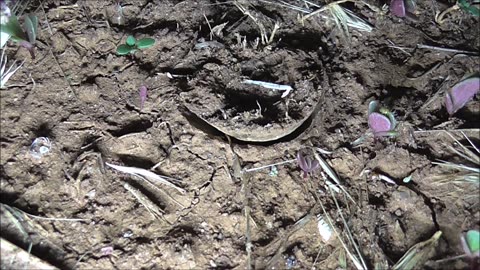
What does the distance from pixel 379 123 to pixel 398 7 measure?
522 mm

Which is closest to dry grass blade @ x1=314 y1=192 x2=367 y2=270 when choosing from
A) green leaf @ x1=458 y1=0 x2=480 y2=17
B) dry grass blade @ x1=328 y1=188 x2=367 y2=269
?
dry grass blade @ x1=328 y1=188 x2=367 y2=269

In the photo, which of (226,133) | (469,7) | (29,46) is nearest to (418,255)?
(226,133)

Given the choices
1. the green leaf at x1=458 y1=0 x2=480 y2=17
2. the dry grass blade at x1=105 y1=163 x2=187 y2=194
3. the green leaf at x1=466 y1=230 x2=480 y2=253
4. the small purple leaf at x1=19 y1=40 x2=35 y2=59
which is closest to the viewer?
the green leaf at x1=466 y1=230 x2=480 y2=253

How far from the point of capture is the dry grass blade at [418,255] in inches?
59.7

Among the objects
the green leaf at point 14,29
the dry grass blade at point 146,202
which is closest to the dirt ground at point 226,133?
the dry grass blade at point 146,202

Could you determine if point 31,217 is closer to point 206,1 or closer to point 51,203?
point 51,203

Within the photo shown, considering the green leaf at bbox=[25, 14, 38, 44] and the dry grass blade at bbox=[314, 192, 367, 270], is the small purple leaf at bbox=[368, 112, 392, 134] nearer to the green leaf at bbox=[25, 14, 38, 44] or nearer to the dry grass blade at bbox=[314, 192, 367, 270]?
the dry grass blade at bbox=[314, 192, 367, 270]

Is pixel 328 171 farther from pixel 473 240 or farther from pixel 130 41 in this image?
pixel 130 41

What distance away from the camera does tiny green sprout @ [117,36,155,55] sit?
1.80 m

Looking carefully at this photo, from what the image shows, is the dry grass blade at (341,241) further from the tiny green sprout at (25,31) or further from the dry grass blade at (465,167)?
the tiny green sprout at (25,31)

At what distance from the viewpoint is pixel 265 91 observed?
5.89 feet

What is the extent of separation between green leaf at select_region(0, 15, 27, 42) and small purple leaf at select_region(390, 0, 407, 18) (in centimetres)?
126

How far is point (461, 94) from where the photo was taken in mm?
1723

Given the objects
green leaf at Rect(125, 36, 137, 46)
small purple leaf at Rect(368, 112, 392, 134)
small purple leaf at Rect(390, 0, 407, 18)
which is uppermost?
small purple leaf at Rect(390, 0, 407, 18)
